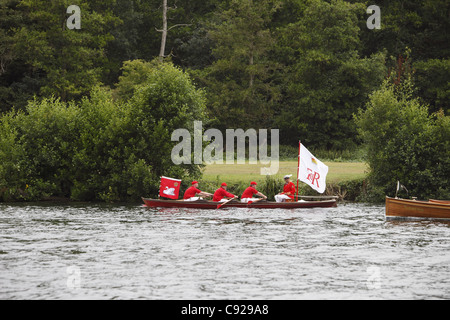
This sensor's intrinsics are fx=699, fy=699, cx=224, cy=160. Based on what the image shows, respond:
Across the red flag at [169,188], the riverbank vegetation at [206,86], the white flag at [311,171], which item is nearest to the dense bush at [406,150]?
the riverbank vegetation at [206,86]

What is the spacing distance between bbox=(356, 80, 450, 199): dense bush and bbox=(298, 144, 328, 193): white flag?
639 cm

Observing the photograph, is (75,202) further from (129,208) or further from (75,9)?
(75,9)

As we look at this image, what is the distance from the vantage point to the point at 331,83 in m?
73.9

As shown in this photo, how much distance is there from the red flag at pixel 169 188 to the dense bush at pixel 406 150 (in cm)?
1349

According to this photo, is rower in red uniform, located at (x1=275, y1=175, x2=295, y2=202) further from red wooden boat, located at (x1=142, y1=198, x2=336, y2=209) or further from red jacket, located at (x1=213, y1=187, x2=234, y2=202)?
red jacket, located at (x1=213, y1=187, x2=234, y2=202)

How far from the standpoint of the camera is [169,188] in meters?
42.5

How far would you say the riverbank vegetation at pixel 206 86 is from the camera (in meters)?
48.3

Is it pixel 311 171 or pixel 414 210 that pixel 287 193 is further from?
pixel 414 210

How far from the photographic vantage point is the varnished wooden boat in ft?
116

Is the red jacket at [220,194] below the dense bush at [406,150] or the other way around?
below

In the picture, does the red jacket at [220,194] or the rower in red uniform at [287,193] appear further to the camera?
the rower in red uniform at [287,193]

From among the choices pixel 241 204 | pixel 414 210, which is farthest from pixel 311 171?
pixel 414 210

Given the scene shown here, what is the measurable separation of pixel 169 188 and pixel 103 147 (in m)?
9.20

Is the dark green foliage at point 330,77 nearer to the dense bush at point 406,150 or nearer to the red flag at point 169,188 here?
the dense bush at point 406,150
